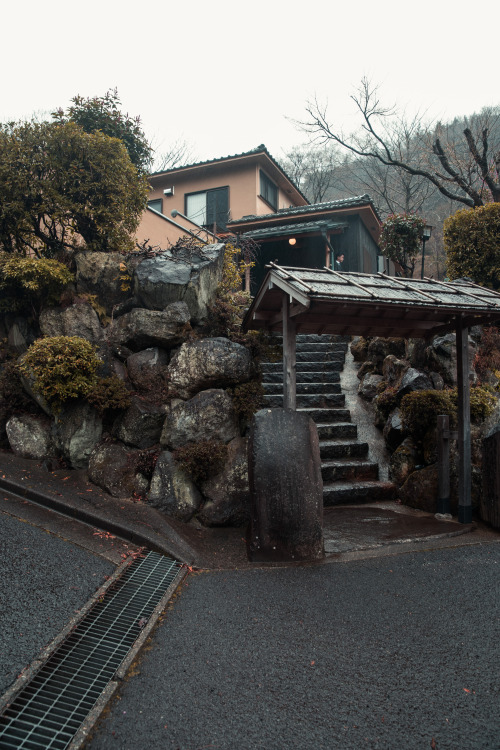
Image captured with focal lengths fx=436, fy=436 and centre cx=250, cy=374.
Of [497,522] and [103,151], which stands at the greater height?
[103,151]

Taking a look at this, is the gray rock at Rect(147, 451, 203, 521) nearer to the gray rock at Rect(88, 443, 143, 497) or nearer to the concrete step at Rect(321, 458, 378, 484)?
the gray rock at Rect(88, 443, 143, 497)

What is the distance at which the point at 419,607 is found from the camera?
4.01 m

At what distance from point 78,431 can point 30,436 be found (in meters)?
1.06

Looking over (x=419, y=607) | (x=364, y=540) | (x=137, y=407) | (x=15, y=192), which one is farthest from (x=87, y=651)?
(x=15, y=192)

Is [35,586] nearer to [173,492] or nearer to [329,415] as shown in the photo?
[173,492]

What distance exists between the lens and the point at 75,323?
787 centimetres

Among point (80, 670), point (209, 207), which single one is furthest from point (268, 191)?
point (80, 670)

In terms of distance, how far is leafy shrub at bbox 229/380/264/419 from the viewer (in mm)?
6680

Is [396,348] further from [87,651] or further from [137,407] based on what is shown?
[87,651]

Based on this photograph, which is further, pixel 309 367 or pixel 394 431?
pixel 309 367

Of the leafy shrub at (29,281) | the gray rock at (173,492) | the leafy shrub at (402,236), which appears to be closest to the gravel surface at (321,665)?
the gray rock at (173,492)

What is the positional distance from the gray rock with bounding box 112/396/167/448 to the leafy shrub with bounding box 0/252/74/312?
9.80 ft

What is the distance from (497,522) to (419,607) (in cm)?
256

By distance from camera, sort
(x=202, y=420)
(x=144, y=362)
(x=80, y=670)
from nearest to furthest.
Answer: (x=80, y=670) → (x=202, y=420) → (x=144, y=362)
